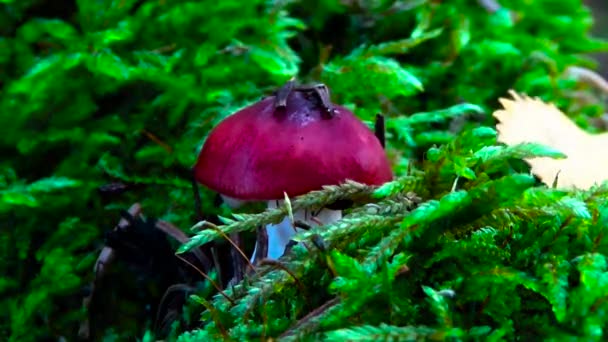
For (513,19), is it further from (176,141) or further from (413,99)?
(176,141)

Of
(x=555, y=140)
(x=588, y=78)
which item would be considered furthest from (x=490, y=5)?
(x=555, y=140)

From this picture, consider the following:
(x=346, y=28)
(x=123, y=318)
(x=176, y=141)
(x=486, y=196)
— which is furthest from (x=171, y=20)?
(x=486, y=196)

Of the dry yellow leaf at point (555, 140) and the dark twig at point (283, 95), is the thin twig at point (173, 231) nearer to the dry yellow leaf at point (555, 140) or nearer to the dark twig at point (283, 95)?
the dark twig at point (283, 95)

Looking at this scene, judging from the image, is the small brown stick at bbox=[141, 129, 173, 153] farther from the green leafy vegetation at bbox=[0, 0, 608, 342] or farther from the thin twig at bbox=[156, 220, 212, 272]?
the thin twig at bbox=[156, 220, 212, 272]

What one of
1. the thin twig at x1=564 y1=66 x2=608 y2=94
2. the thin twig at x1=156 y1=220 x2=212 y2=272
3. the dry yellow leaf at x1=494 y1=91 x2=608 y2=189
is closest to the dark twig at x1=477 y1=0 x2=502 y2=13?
the thin twig at x1=564 y1=66 x2=608 y2=94

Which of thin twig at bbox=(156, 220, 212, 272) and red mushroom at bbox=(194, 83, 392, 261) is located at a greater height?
red mushroom at bbox=(194, 83, 392, 261)
